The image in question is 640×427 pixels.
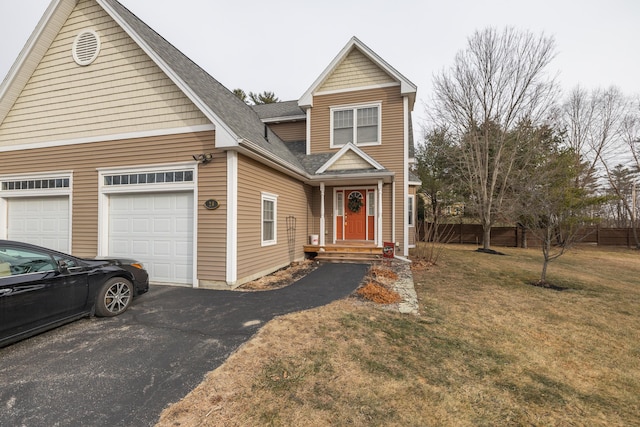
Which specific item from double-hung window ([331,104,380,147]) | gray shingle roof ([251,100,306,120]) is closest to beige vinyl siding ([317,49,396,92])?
double-hung window ([331,104,380,147])

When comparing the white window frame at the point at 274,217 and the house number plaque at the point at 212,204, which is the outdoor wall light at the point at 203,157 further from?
the white window frame at the point at 274,217

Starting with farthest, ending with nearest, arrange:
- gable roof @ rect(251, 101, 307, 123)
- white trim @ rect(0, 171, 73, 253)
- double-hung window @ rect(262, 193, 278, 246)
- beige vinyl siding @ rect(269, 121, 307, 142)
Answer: beige vinyl siding @ rect(269, 121, 307, 142), gable roof @ rect(251, 101, 307, 123), double-hung window @ rect(262, 193, 278, 246), white trim @ rect(0, 171, 73, 253)

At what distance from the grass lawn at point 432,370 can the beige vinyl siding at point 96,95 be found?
5275 mm

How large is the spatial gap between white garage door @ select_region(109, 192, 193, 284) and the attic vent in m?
3.46

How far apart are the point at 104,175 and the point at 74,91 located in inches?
90.6

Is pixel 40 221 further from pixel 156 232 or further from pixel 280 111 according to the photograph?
pixel 280 111

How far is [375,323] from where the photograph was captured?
428cm

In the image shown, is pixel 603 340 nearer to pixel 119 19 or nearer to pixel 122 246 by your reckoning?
pixel 122 246

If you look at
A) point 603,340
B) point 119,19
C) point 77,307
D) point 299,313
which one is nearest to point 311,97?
point 119,19

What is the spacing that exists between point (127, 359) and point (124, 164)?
5.21m

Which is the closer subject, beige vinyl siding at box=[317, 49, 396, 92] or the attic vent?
the attic vent

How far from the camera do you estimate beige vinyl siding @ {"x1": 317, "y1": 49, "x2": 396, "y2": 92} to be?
1058 cm

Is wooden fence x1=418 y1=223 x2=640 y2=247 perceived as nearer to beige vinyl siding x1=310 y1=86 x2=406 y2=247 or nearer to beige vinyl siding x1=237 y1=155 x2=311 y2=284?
beige vinyl siding x1=310 y1=86 x2=406 y2=247

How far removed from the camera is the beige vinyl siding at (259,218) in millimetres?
6379
